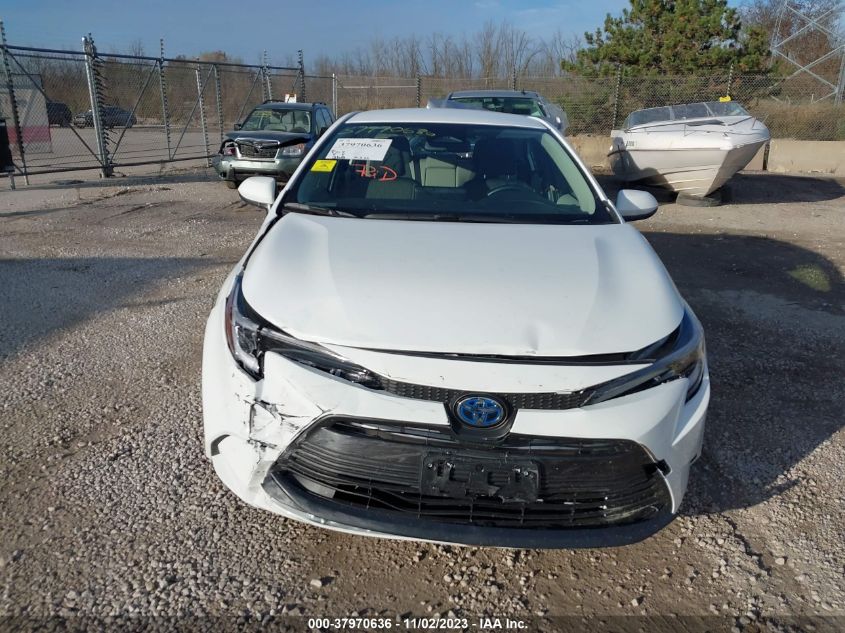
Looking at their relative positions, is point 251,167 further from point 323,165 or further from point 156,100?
point 156,100

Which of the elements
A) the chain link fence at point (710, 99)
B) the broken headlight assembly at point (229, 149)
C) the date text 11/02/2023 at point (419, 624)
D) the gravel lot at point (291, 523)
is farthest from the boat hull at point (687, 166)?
the date text 11/02/2023 at point (419, 624)

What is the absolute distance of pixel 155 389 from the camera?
3850mm

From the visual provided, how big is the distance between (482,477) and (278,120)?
1194 centimetres

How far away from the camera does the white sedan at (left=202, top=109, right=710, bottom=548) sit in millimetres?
2129

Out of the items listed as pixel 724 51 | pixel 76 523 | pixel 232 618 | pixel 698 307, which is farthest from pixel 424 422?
pixel 724 51

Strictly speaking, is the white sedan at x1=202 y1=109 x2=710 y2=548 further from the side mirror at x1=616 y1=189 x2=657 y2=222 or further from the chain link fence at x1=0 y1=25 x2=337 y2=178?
the chain link fence at x1=0 y1=25 x2=337 y2=178

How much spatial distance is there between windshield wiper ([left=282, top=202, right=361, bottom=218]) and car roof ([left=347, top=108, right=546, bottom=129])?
1.04 m

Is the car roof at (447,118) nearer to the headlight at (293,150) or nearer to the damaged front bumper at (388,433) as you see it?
the damaged front bumper at (388,433)

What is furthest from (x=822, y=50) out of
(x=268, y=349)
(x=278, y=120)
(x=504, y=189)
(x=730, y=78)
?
(x=268, y=349)

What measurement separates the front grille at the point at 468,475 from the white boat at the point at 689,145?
29.9 ft

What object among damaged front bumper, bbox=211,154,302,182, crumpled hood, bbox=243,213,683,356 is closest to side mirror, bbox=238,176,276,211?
crumpled hood, bbox=243,213,683,356

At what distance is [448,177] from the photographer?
367cm

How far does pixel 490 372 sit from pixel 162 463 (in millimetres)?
1816

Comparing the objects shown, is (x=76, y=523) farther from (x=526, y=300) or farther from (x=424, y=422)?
(x=526, y=300)
